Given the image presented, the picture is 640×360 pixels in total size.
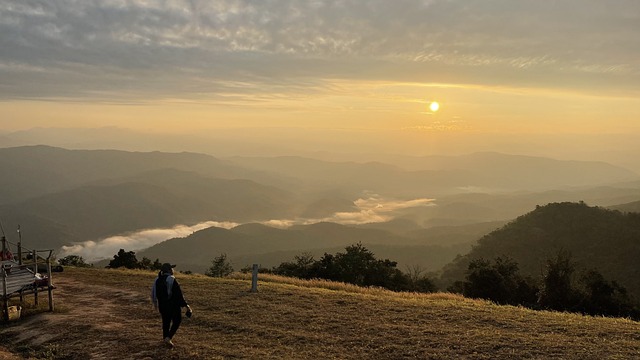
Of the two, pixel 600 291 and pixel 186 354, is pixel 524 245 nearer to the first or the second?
pixel 600 291

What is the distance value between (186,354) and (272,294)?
852 centimetres

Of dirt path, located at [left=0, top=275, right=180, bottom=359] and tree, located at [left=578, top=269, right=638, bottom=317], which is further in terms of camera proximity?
tree, located at [left=578, top=269, right=638, bottom=317]

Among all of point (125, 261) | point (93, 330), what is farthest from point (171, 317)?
point (125, 261)

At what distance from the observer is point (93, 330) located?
14375 mm

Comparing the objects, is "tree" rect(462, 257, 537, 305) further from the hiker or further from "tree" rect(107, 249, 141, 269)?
"tree" rect(107, 249, 141, 269)

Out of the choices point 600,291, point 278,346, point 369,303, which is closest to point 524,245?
point 600,291

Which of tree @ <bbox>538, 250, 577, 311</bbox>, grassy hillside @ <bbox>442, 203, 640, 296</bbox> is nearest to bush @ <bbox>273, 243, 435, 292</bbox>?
tree @ <bbox>538, 250, 577, 311</bbox>

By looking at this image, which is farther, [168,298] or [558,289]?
[558,289]

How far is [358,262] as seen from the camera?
4166 centimetres

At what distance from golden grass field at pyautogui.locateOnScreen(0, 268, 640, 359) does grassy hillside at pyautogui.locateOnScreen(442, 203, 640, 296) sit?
2624 inches

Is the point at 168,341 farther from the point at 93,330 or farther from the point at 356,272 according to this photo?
the point at 356,272

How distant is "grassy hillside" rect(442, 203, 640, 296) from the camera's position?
79000 millimetres

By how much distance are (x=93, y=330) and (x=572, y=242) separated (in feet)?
357

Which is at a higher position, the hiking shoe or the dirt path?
the hiking shoe
